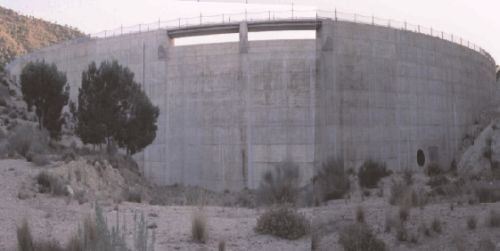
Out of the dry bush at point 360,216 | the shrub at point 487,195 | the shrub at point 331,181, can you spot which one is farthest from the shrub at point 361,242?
the shrub at point 331,181

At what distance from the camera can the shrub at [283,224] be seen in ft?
30.9

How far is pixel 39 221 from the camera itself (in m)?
10.0

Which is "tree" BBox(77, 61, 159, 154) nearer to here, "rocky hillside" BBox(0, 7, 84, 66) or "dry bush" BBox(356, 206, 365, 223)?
"dry bush" BBox(356, 206, 365, 223)

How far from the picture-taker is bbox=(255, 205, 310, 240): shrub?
9422 millimetres

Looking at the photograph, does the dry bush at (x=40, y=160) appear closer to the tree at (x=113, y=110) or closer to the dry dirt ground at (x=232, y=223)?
the dry dirt ground at (x=232, y=223)

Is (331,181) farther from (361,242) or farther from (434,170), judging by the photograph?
(361,242)

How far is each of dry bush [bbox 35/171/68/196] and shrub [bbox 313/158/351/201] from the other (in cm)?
931

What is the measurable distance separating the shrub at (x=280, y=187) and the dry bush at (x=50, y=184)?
616 cm

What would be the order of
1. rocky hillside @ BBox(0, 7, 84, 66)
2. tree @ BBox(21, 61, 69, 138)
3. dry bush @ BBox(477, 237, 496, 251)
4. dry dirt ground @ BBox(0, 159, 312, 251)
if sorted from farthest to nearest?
rocky hillside @ BBox(0, 7, 84, 66), tree @ BBox(21, 61, 69, 138), dry dirt ground @ BBox(0, 159, 312, 251), dry bush @ BBox(477, 237, 496, 251)

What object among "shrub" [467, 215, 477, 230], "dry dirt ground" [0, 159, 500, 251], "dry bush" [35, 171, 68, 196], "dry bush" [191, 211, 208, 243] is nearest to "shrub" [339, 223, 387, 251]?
"dry dirt ground" [0, 159, 500, 251]

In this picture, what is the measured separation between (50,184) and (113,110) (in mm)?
9834

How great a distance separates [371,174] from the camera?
941 inches

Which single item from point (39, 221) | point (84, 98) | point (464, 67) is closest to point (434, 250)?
point (39, 221)

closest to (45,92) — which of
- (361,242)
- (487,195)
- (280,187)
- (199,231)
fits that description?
(280,187)
